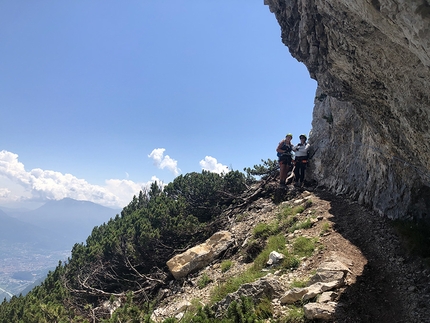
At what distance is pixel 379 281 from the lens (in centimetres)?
737

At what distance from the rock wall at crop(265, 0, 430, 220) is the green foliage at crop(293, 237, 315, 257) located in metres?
3.32

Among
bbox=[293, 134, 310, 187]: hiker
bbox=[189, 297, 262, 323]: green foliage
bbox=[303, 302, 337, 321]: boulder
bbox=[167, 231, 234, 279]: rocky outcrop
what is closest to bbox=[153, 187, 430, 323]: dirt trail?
bbox=[303, 302, 337, 321]: boulder

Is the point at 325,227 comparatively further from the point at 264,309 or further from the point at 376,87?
the point at 376,87

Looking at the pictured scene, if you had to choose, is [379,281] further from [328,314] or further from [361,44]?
[361,44]

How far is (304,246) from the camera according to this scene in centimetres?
949

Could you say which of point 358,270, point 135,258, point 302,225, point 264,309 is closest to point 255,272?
point 264,309

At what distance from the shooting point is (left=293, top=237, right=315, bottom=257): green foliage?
916 centimetres

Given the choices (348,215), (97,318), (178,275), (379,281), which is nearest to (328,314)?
(379,281)

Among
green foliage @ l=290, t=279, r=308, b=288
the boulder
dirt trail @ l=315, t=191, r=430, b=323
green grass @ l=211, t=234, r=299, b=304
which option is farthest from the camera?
green grass @ l=211, t=234, r=299, b=304

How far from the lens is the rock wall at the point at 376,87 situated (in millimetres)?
5953

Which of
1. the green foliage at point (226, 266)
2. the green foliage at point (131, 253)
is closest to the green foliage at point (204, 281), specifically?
the green foliage at point (226, 266)

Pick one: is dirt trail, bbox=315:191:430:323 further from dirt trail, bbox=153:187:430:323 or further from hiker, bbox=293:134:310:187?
hiker, bbox=293:134:310:187

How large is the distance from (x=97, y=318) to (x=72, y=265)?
9.65 meters

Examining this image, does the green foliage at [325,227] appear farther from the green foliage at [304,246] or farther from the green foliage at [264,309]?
the green foliage at [264,309]
